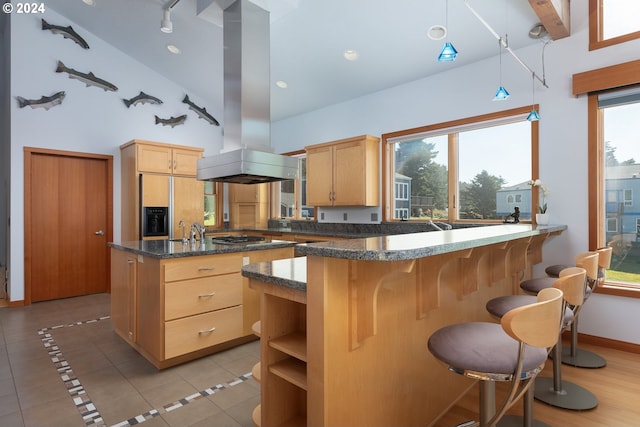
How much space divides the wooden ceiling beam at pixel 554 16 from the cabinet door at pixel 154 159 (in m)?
4.63

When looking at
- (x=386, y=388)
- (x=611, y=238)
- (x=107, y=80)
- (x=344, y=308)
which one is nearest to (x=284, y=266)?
(x=344, y=308)

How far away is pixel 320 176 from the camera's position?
488 cm

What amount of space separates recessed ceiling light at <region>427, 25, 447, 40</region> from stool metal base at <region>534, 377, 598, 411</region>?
9.69ft

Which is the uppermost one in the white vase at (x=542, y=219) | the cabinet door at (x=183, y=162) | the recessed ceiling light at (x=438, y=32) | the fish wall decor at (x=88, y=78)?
the fish wall decor at (x=88, y=78)

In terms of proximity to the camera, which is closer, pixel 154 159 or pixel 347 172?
pixel 347 172

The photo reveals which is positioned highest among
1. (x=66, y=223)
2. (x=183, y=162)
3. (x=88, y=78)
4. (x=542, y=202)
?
(x=88, y=78)

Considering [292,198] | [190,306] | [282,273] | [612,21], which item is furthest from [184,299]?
[612,21]

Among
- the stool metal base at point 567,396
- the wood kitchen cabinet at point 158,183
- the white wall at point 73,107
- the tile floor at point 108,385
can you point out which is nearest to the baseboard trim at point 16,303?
the white wall at point 73,107

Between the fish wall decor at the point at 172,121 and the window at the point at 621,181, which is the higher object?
the fish wall decor at the point at 172,121

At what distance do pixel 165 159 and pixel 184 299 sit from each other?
309cm

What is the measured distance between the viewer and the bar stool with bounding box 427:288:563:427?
0.99 metres

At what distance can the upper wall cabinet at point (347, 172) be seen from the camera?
175 inches

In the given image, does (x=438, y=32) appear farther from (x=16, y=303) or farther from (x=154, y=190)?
(x=16, y=303)

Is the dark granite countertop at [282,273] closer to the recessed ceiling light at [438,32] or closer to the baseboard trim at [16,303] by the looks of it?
the recessed ceiling light at [438,32]
